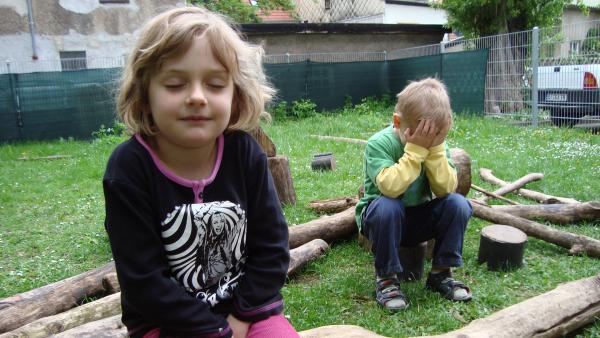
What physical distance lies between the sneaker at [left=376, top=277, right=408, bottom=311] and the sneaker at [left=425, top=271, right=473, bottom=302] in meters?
0.22

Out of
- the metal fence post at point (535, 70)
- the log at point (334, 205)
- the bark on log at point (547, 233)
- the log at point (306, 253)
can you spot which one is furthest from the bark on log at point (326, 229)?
the metal fence post at point (535, 70)

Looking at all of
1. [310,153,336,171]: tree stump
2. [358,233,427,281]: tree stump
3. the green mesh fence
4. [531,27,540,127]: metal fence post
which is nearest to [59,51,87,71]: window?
the green mesh fence

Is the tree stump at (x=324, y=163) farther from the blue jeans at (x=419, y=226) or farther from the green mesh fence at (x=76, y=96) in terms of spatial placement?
the green mesh fence at (x=76, y=96)

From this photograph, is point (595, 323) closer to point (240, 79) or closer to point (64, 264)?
point (240, 79)

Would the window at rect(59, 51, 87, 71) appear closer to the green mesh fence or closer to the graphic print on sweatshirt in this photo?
the green mesh fence

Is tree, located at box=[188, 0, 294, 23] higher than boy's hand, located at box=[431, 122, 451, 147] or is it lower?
higher

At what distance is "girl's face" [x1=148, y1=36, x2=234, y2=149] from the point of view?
5.43 ft

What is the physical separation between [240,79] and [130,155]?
17.3 inches

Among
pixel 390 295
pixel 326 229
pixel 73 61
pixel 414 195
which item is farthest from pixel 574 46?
pixel 73 61

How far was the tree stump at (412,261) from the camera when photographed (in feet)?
10.7

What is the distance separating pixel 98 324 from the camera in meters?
2.34

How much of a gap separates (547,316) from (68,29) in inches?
621

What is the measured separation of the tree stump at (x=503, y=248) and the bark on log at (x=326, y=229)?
1.03 meters

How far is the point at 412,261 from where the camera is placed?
3281mm
